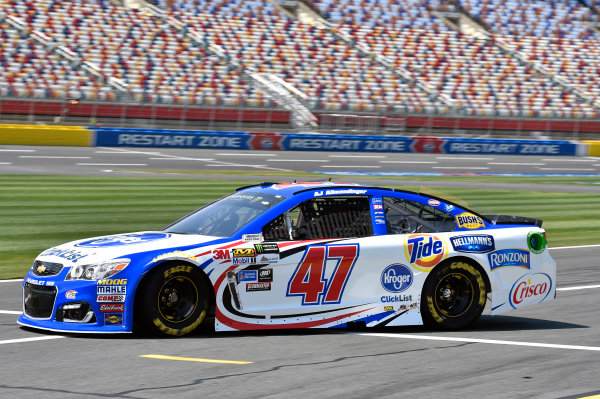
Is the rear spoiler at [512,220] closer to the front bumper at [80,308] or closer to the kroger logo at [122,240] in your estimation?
the kroger logo at [122,240]

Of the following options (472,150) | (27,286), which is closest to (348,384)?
(27,286)

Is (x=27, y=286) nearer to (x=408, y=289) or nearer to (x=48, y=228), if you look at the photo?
(x=408, y=289)

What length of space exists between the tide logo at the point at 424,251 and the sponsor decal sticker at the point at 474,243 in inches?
5.0

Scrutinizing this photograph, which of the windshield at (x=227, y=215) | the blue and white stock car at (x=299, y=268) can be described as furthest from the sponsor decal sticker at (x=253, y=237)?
the windshield at (x=227, y=215)

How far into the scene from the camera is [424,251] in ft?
26.2

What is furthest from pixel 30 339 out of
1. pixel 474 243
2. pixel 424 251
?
pixel 474 243

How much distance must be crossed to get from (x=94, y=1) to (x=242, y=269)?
31760mm

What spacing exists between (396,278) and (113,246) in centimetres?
245

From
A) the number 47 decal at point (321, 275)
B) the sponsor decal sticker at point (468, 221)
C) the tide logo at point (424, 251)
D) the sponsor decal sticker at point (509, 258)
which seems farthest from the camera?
the sponsor decal sticker at point (468, 221)

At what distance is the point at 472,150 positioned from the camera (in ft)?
128

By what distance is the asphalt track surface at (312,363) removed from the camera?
5566mm

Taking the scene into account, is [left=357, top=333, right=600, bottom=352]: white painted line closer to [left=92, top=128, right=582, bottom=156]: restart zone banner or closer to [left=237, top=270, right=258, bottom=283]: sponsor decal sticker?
[left=237, top=270, right=258, bottom=283]: sponsor decal sticker

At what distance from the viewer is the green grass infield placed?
45.4ft

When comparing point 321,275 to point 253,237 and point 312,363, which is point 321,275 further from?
point 312,363
